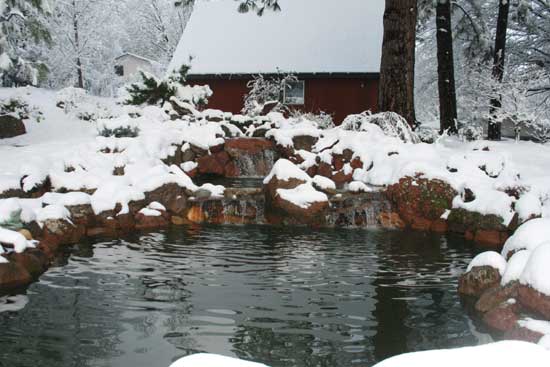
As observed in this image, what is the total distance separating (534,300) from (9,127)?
16.2 meters

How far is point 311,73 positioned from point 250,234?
12.5 m

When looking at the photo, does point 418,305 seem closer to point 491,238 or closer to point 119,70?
point 491,238

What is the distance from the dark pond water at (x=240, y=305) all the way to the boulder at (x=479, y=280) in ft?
0.52

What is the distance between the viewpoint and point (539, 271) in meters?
4.50

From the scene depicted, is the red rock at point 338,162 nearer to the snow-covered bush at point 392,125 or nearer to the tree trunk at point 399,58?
the snow-covered bush at point 392,125

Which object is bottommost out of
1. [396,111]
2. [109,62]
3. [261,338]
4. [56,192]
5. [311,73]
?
[261,338]

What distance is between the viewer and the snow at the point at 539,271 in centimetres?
443

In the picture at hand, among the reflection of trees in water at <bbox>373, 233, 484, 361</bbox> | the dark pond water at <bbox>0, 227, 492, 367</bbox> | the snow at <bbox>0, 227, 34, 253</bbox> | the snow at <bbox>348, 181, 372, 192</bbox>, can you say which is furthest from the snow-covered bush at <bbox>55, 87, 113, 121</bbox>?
the reflection of trees in water at <bbox>373, 233, 484, 361</bbox>

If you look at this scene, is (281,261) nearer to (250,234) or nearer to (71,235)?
(250,234)

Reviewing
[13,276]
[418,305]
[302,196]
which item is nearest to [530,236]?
Answer: [418,305]

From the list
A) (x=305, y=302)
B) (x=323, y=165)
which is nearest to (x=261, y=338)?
(x=305, y=302)

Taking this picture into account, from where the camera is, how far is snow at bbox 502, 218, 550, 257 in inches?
221

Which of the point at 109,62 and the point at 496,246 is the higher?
the point at 109,62

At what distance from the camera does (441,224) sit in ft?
31.0
